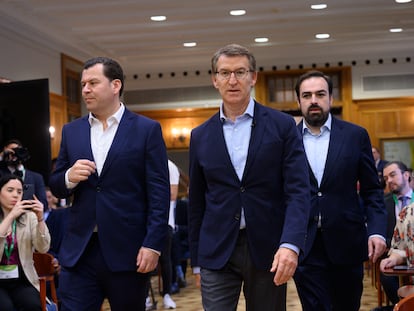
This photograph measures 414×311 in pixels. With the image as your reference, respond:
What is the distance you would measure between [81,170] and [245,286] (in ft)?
2.67

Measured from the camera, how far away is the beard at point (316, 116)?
3896 mm

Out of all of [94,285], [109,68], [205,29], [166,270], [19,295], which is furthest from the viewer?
[205,29]

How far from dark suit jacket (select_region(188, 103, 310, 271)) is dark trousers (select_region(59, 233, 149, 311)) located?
38cm

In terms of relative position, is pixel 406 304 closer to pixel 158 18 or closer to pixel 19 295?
pixel 19 295

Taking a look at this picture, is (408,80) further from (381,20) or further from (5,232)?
(5,232)

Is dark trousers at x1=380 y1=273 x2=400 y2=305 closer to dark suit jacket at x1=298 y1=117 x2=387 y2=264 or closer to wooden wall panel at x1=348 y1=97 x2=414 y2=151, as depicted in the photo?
dark suit jacket at x1=298 y1=117 x2=387 y2=264

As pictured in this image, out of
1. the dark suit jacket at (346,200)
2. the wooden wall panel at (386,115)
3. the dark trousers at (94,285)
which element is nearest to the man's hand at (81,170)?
the dark trousers at (94,285)

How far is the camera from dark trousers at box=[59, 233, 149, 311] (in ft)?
10.2

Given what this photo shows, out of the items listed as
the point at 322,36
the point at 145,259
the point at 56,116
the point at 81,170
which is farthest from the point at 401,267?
the point at 322,36

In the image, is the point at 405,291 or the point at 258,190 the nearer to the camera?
the point at 258,190

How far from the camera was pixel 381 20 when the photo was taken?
12.5 meters

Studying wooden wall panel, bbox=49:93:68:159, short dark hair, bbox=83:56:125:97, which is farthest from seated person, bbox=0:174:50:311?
wooden wall panel, bbox=49:93:68:159

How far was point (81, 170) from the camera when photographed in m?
3.04

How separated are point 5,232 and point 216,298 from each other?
2.49 m
